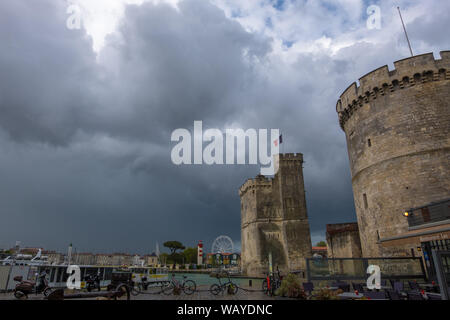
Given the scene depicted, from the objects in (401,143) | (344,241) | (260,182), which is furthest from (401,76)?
(260,182)

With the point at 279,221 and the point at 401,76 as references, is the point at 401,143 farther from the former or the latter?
the point at 279,221

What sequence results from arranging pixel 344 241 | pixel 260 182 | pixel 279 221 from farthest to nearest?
pixel 260 182 < pixel 279 221 < pixel 344 241

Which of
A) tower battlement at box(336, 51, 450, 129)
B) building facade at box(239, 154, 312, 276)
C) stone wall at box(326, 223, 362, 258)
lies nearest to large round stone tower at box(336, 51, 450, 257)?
tower battlement at box(336, 51, 450, 129)

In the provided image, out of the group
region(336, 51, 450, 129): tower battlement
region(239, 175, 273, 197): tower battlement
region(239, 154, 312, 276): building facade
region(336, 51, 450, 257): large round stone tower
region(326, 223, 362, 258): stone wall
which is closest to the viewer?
region(336, 51, 450, 257): large round stone tower

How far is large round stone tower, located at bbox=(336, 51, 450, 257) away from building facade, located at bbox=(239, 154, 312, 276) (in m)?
24.8

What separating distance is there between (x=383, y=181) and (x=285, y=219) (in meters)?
28.5

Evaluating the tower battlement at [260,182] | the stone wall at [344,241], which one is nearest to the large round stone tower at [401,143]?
the stone wall at [344,241]

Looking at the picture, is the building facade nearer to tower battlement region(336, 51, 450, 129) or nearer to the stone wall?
the stone wall

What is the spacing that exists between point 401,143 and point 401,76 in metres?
4.55

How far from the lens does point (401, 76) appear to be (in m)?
18.2

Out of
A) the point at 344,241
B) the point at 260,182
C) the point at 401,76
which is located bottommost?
the point at 344,241

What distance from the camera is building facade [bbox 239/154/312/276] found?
44.1 m

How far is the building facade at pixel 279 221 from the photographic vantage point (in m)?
44.1
